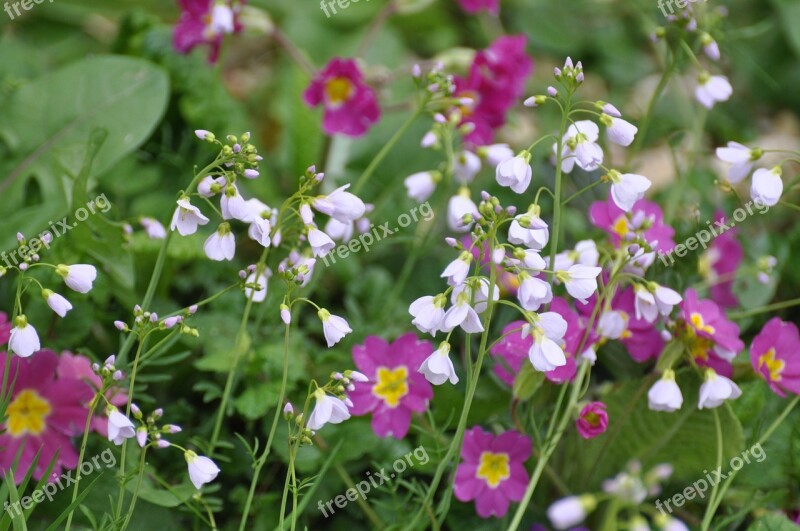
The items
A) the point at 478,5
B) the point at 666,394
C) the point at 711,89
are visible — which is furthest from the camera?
the point at 478,5

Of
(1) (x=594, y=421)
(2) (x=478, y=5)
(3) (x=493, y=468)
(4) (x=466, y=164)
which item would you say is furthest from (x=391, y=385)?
(2) (x=478, y=5)

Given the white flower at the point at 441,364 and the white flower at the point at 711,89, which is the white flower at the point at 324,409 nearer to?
the white flower at the point at 441,364

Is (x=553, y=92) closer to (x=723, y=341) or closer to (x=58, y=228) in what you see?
(x=723, y=341)

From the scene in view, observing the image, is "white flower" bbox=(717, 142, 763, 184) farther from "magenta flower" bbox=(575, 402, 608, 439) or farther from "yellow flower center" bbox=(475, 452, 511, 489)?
"yellow flower center" bbox=(475, 452, 511, 489)

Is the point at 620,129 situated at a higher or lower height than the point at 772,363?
higher

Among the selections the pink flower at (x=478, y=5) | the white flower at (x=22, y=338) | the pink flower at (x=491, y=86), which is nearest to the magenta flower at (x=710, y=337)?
the pink flower at (x=491, y=86)

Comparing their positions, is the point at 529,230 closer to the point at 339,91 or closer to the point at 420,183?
the point at 420,183

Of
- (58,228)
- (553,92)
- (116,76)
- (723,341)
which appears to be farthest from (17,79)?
(723,341)
